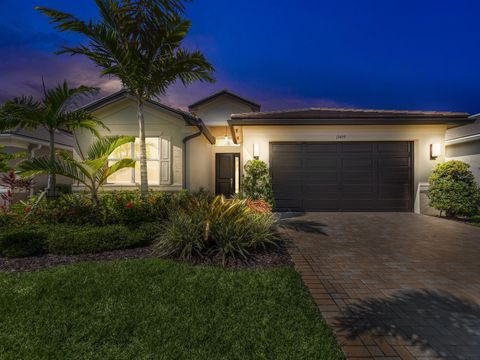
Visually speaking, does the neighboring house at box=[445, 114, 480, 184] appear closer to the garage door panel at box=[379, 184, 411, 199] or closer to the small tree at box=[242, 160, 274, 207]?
the garage door panel at box=[379, 184, 411, 199]

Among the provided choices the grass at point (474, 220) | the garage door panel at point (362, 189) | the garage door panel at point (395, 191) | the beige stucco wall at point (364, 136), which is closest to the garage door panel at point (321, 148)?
the beige stucco wall at point (364, 136)

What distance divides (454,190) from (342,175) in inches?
138

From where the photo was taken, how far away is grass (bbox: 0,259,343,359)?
2027mm

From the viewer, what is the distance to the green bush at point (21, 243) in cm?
446

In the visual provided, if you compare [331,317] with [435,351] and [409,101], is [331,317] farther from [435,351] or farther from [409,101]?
[409,101]

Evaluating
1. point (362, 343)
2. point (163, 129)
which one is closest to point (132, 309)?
point (362, 343)

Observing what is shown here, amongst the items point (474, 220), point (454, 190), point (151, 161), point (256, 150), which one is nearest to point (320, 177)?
point (256, 150)

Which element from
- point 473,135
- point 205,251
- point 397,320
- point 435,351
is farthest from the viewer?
point 473,135

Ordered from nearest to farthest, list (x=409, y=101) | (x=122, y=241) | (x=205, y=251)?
(x=205, y=251) < (x=122, y=241) < (x=409, y=101)

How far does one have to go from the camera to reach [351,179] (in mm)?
8867

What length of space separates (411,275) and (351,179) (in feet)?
18.8

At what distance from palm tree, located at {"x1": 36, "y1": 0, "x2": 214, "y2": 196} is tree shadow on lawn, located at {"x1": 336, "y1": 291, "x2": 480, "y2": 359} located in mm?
5857

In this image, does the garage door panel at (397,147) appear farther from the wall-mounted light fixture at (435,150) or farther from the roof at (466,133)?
the roof at (466,133)

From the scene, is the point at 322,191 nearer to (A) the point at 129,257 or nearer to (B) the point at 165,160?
(B) the point at 165,160
